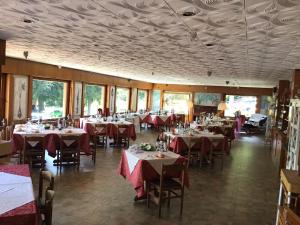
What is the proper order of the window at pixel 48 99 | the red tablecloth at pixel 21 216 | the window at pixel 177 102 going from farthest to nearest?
the window at pixel 177 102 → the window at pixel 48 99 → the red tablecloth at pixel 21 216

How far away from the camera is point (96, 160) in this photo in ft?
25.4

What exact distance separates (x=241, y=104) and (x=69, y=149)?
14794 millimetres

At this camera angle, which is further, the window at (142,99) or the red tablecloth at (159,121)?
the window at (142,99)

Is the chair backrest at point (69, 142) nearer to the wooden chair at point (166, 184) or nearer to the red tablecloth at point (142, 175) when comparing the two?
the red tablecloth at point (142, 175)

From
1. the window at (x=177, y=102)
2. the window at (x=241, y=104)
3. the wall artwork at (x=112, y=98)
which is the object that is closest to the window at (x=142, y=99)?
the window at (x=177, y=102)

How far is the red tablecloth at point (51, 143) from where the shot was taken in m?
6.52

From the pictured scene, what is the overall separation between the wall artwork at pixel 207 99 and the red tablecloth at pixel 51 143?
Result: 13.3 m

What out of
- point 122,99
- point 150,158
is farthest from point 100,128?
point 122,99

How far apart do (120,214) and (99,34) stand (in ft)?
8.85

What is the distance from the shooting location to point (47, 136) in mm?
6758

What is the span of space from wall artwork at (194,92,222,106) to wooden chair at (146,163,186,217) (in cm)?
1505

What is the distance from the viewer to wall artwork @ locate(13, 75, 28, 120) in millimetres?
8906

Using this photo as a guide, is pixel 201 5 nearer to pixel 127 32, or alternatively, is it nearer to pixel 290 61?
pixel 127 32

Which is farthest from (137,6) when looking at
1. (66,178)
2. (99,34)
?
Answer: (66,178)
